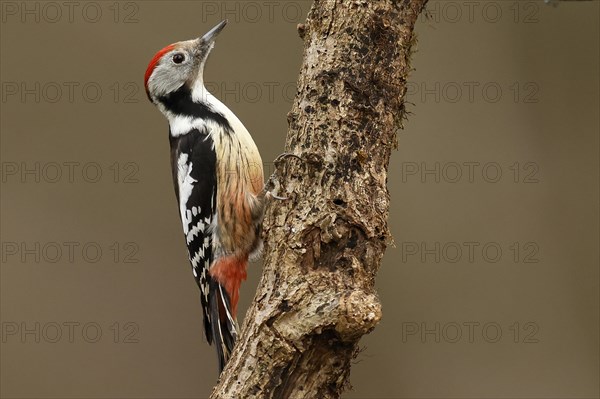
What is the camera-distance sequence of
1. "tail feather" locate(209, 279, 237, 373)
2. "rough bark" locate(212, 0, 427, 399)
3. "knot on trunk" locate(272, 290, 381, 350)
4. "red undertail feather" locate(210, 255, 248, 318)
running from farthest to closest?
"red undertail feather" locate(210, 255, 248, 318), "tail feather" locate(209, 279, 237, 373), "rough bark" locate(212, 0, 427, 399), "knot on trunk" locate(272, 290, 381, 350)

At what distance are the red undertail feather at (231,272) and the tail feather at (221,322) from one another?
2 cm

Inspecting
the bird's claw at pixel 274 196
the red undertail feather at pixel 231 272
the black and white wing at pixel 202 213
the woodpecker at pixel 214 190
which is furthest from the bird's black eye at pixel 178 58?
the bird's claw at pixel 274 196

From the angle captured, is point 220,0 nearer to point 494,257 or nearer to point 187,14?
point 187,14

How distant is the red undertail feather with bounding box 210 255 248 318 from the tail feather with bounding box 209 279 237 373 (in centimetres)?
2

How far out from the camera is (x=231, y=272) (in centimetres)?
321

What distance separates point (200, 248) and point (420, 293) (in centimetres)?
226

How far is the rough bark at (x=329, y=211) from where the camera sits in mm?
2219

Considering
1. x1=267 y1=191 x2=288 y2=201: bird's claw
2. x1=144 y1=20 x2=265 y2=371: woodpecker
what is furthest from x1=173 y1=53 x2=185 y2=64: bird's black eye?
x1=267 y1=191 x2=288 y2=201: bird's claw

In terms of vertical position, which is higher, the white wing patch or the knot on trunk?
the white wing patch

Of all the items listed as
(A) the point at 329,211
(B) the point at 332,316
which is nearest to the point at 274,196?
(A) the point at 329,211

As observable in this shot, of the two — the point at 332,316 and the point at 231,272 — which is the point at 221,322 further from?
the point at 332,316

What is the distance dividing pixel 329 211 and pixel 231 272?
3.18ft

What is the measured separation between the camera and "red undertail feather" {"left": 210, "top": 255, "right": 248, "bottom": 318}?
320 cm

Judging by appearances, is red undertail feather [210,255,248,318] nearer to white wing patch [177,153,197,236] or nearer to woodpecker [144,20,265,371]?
woodpecker [144,20,265,371]
